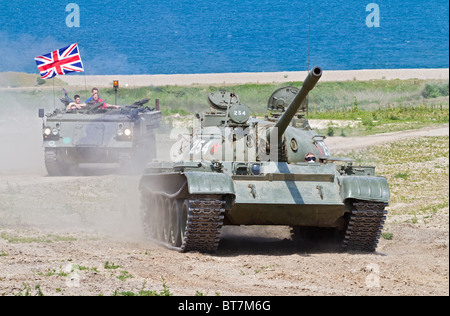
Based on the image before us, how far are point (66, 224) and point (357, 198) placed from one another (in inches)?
248

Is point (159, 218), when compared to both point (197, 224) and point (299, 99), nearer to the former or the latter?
point (197, 224)

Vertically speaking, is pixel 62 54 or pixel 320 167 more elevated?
pixel 62 54

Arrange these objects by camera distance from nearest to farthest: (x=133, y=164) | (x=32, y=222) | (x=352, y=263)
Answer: (x=352, y=263), (x=32, y=222), (x=133, y=164)

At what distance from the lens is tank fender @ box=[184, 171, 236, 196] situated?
12.0 metres

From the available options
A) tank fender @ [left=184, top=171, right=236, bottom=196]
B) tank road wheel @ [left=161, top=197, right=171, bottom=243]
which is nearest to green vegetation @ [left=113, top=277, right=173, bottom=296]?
tank fender @ [left=184, top=171, right=236, bottom=196]

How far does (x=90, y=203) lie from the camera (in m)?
19.3

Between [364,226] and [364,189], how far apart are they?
64 centimetres

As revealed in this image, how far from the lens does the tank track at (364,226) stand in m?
12.7

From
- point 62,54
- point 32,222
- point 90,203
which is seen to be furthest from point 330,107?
point 32,222

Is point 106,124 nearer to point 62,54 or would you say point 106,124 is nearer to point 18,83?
point 62,54

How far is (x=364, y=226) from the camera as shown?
12.9 meters

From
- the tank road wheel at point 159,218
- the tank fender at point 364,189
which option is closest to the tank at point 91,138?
the tank road wheel at point 159,218

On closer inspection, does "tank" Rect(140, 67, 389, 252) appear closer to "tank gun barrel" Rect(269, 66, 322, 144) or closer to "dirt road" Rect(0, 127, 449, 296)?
"tank gun barrel" Rect(269, 66, 322, 144)
